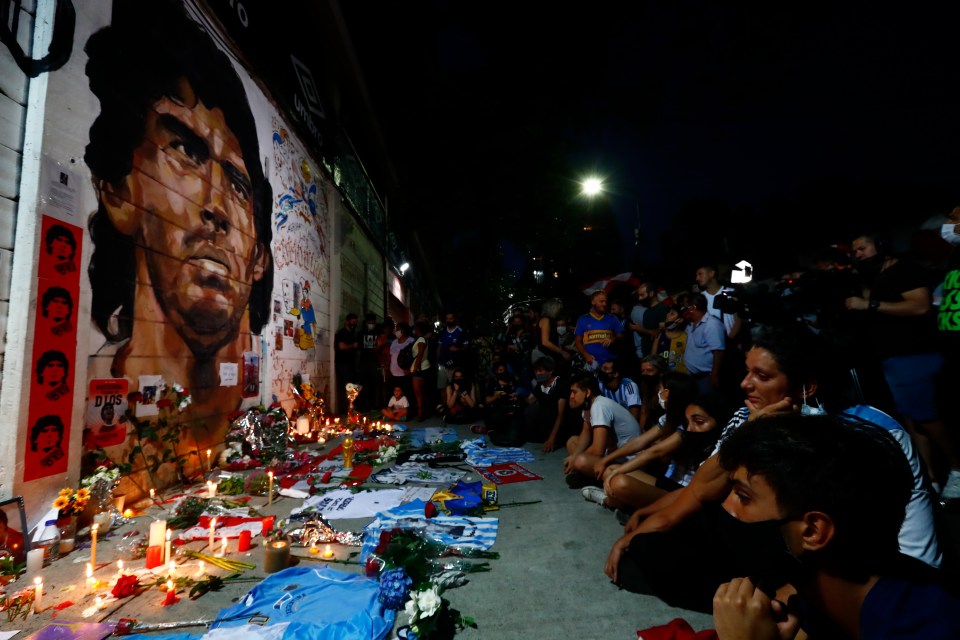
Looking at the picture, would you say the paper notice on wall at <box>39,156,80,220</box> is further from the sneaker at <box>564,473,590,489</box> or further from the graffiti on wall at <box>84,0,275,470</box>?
the sneaker at <box>564,473,590,489</box>

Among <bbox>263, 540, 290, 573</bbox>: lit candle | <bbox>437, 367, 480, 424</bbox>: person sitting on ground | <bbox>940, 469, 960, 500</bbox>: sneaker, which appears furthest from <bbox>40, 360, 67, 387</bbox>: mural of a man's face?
<bbox>940, 469, 960, 500</bbox>: sneaker

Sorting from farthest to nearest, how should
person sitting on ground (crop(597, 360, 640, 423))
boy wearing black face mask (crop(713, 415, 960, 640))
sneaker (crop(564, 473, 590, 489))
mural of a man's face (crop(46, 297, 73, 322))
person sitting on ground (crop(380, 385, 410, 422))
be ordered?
person sitting on ground (crop(380, 385, 410, 422)), person sitting on ground (crop(597, 360, 640, 423)), sneaker (crop(564, 473, 590, 489)), mural of a man's face (crop(46, 297, 73, 322)), boy wearing black face mask (crop(713, 415, 960, 640))

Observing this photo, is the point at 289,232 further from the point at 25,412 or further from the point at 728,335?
the point at 728,335

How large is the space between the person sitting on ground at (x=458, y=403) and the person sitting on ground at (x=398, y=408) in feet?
2.52

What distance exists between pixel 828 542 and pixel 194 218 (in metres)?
6.38

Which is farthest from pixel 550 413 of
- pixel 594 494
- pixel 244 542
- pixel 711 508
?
pixel 244 542

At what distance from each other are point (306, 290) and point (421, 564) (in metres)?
7.47

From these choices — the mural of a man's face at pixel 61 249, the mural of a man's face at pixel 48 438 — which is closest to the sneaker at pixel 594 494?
the mural of a man's face at pixel 48 438

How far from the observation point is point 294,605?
2441mm

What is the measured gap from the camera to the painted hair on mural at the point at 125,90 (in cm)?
390

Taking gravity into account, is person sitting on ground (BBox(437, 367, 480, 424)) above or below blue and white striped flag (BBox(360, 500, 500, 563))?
above

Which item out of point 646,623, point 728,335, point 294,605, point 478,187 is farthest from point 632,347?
point 478,187

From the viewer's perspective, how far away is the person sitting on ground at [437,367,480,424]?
31.1 feet

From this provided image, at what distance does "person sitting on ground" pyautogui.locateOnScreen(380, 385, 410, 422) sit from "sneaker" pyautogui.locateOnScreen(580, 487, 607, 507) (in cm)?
611
